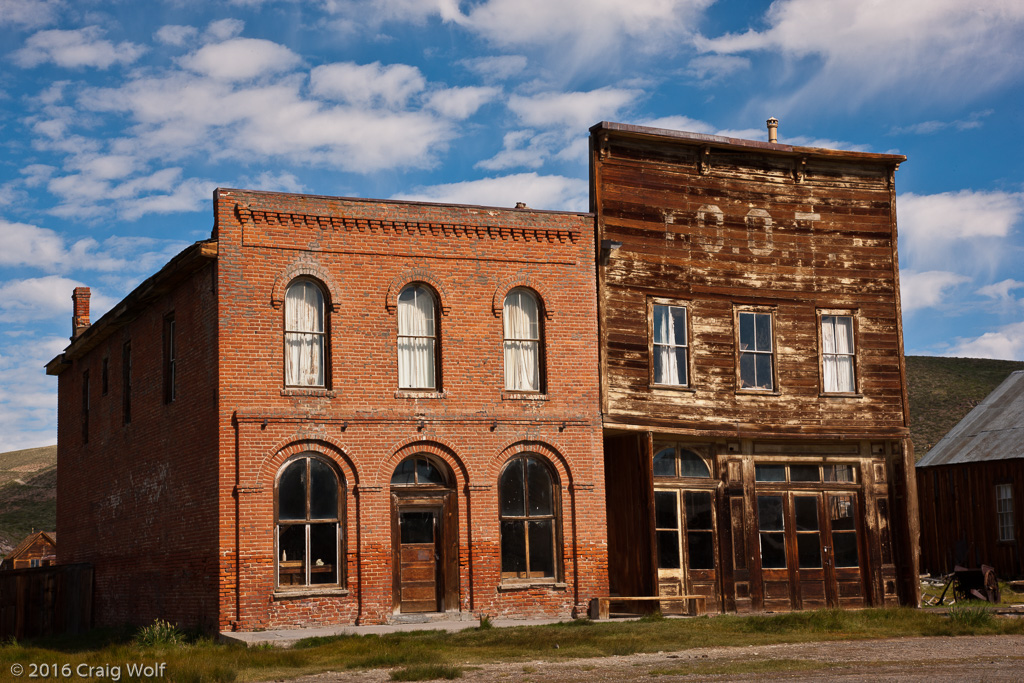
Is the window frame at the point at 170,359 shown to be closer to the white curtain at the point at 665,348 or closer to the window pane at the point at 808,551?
the white curtain at the point at 665,348

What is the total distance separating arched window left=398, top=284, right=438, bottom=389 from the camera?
2191cm

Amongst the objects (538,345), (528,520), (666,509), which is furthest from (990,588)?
(538,345)

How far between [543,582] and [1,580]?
1478 centimetres

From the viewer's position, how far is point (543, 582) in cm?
2197

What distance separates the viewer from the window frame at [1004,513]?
3547 cm

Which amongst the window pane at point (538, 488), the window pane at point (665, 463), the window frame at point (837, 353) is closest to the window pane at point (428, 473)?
the window pane at point (538, 488)

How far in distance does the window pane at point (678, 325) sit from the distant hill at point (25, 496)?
42.4 metres

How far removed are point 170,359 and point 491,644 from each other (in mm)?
9635

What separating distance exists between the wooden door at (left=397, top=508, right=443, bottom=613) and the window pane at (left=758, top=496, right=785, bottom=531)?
22.9 feet

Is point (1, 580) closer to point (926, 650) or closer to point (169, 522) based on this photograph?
point (169, 522)

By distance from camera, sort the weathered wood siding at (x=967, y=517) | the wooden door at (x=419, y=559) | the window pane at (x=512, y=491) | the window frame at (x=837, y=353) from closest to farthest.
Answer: the wooden door at (x=419, y=559)
the window pane at (x=512, y=491)
the window frame at (x=837, y=353)
the weathered wood siding at (x=967, y=517)

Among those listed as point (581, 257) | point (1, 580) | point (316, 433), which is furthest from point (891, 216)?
point (1, 580)

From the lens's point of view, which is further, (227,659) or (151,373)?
(151,373)

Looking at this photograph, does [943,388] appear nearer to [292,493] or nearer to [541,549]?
[541,549]
